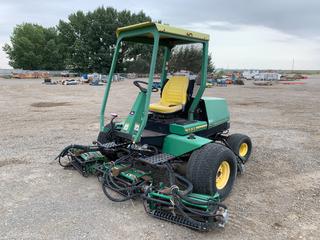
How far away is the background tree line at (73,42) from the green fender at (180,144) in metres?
40.7

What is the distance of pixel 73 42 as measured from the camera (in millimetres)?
52188

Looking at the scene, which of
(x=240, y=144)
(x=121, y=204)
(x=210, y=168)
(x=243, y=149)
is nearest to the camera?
(x=210, y=168)

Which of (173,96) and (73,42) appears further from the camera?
(73,42)

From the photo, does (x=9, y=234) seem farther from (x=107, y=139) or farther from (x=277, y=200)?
(x=277, y=200)

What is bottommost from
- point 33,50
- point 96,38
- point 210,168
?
point 210,168

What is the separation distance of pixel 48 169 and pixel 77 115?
18.9ft

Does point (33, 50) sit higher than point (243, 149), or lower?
higher

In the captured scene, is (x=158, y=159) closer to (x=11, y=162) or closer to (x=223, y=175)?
(x=223, y=175)

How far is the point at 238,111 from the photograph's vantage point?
12578 mm

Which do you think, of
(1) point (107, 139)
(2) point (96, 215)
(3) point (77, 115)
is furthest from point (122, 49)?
(3) point (77, 115)

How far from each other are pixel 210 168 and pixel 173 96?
5.34 ft

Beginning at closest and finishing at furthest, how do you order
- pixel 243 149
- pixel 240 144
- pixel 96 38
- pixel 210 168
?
pixel 210 168, pixel 240 144, pixel 243 149, pixel 96 38

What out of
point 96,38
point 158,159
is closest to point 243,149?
point 158,159

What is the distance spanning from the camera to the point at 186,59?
5312 mm
